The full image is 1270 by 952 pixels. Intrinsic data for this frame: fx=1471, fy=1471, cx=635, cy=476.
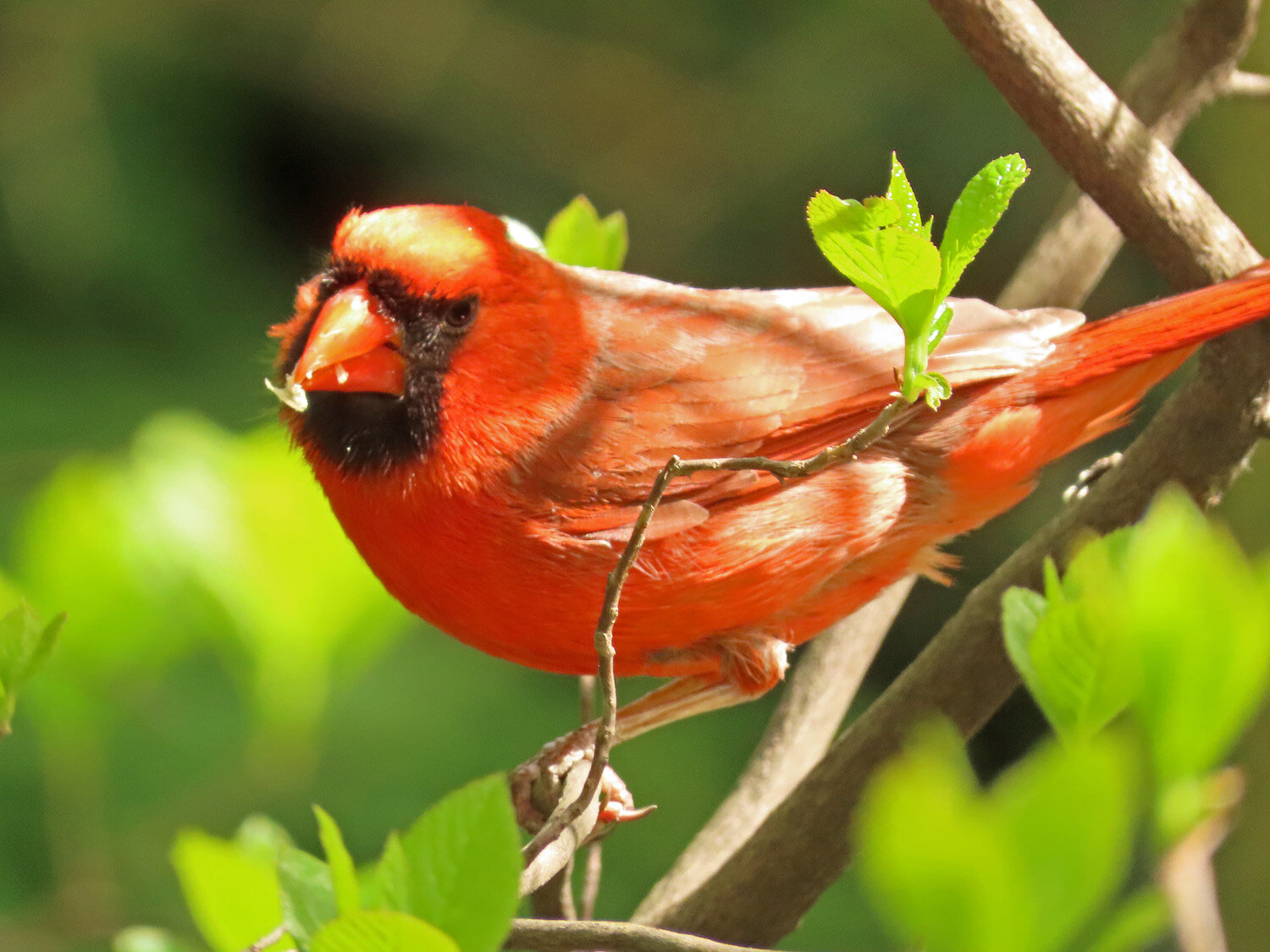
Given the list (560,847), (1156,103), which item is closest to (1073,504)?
(1156,103)

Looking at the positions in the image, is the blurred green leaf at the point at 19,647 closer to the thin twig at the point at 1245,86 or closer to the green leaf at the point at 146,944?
the green leaf at the point at 146,944

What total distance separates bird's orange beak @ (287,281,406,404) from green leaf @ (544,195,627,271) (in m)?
0.39

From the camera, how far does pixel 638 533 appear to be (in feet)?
4.11

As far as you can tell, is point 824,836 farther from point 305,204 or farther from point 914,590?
point 305,204

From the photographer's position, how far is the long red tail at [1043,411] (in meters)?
2.08

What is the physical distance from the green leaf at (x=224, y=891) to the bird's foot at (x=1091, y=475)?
52.8 inches

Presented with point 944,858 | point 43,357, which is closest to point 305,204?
point 43,357

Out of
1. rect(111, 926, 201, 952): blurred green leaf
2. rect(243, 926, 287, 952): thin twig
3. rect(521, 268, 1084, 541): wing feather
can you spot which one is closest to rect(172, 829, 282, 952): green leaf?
rect(243, 926, 287, 952): thin twig

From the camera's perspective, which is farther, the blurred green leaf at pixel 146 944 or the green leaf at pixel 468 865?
the blurred green leaf at pixel 146 944

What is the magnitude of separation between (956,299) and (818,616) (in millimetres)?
501

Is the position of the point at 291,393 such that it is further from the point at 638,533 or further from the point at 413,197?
the point at 413,197

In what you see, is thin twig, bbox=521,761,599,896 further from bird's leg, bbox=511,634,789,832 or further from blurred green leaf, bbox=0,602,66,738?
blurred green leaf, bbox=0,602,66,738

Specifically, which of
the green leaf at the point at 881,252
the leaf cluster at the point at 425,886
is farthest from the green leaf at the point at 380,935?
the green leaf at the point at 881,252

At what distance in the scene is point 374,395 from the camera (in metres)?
1.88
